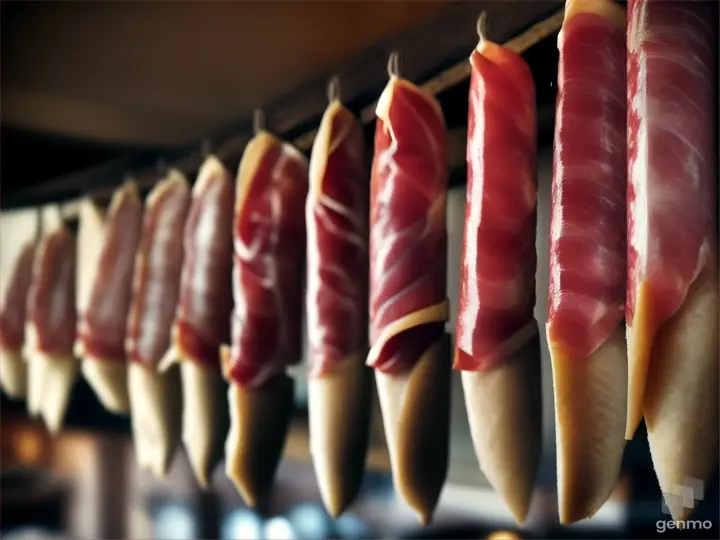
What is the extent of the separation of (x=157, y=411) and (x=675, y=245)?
0.82m

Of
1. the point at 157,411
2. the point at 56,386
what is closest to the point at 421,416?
the point at 157,411

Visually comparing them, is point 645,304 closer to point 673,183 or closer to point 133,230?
point 673,183

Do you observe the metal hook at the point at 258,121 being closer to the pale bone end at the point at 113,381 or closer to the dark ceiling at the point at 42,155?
the dark ceiling at the point at 42,155

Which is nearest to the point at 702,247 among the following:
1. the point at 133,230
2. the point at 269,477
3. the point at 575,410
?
the point at 575,410

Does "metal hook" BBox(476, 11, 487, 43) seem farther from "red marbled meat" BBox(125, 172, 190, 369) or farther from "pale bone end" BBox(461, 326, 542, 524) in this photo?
"red marbled meat" BBox(125, 172, 190, 369)

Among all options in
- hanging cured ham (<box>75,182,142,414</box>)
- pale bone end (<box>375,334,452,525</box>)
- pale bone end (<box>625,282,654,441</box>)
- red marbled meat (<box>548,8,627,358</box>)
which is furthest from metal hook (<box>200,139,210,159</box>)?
pale bone end (<box>625,282,654,441</box>)

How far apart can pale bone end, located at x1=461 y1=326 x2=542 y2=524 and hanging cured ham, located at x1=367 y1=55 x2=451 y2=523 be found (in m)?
0.08

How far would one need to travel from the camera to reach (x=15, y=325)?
1.36 meters

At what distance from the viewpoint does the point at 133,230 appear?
1222 mm

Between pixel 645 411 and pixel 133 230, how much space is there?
0.88m

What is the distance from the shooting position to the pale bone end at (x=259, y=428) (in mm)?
999

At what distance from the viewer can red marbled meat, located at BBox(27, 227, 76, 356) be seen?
1.30 meters

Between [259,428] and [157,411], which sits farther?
[157,411]

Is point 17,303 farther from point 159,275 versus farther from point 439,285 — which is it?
point 439,285
